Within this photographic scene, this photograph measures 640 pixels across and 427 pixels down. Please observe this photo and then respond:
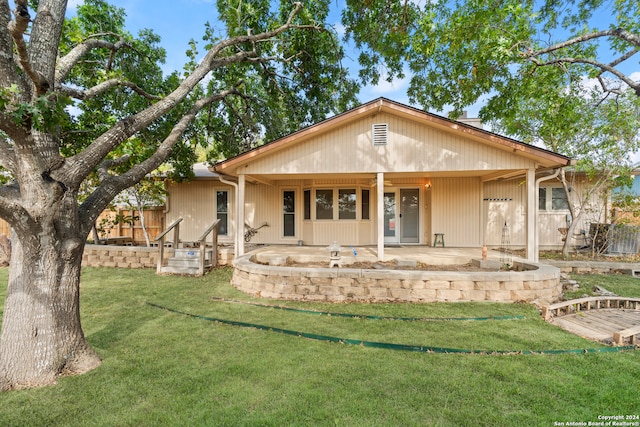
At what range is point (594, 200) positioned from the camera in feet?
34.8

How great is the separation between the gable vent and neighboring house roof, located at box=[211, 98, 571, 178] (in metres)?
0.37

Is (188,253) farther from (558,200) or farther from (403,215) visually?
(558,200)

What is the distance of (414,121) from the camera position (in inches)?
300

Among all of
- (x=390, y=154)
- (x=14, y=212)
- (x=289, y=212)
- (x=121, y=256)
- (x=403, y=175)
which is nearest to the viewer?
(x=14, y=212)

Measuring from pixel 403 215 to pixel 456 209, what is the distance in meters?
1.76

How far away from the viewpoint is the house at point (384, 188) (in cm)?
735

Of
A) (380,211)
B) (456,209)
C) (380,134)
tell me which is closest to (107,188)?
(380,211)

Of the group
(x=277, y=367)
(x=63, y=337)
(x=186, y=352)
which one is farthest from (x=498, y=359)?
(x=63, y=337)

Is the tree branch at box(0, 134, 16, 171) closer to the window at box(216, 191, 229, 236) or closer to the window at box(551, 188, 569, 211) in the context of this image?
the window at box(216, 191, 229, 236)

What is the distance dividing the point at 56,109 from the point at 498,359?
5.04m

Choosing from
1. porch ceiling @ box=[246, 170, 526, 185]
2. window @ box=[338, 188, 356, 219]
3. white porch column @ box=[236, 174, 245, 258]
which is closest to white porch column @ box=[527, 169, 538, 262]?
porch ceiling @ box=[246, 170, 526, 185]

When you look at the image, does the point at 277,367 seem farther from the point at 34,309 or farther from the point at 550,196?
the point at 550,196

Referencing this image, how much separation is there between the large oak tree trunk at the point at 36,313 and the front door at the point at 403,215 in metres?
9.11

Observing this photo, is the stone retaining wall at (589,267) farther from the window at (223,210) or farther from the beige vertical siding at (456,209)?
the window at (223,210)
